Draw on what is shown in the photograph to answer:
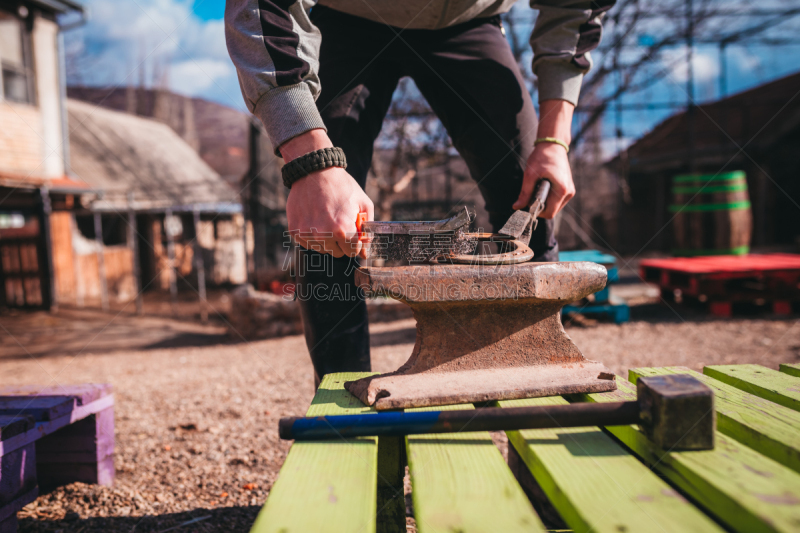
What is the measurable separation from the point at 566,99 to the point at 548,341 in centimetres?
101

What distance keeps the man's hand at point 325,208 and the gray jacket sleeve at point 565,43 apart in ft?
3.33

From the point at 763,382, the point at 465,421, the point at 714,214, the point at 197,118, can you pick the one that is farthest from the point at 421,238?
the point at 197,118

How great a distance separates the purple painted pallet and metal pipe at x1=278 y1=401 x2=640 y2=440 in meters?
1.16

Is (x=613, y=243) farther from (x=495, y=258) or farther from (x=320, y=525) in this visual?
(x=320, y=525)

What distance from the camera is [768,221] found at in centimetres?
1106

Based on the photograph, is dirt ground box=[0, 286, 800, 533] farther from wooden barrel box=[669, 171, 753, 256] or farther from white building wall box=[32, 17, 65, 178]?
white building wall box=[32, 17, 65, 178]

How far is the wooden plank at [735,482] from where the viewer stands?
0.75 m

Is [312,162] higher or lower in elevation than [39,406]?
higher

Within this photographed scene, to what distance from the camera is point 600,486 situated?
89 cm

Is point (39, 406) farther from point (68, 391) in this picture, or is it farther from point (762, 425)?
point (762, 425)

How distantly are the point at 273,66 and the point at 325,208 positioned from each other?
472 mm

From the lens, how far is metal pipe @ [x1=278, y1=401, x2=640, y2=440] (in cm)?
103

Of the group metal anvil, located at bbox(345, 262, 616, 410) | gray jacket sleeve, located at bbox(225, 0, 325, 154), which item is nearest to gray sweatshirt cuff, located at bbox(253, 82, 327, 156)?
gray jacket sleeve, located at bbox(225, 0, 325, 154)

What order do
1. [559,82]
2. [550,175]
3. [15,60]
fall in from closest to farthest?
[550,175], [559,82], [15,60]
